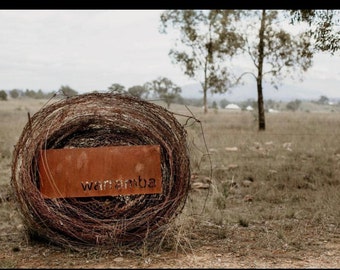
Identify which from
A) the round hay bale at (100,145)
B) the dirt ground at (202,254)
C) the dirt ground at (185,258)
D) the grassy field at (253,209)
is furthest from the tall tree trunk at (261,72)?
the round hay bale at (100,145)

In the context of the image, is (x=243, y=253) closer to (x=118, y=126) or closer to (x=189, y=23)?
(x=118, y=126)

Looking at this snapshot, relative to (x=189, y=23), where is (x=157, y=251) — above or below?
below

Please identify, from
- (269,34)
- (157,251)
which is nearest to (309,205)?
(157,251)

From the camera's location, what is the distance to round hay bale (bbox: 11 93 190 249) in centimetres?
456

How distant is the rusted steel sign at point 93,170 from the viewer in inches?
180

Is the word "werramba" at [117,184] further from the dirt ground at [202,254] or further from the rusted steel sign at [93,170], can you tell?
the dirt ground at [202,254]

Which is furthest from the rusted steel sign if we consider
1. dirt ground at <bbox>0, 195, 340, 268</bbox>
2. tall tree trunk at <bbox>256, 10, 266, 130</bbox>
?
tall tree trunk at <bbox>256, 10, 266, 130</bbox>

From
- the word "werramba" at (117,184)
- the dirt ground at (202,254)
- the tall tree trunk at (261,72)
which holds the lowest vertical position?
the dirt ground at (202,254)

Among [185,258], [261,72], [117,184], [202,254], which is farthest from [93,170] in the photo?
[261,72]

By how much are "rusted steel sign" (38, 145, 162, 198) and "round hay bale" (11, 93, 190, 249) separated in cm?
10

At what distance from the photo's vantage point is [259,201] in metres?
7.26

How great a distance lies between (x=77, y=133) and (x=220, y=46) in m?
19.3

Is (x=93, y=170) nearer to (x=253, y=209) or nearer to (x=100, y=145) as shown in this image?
(x=100, y=145)

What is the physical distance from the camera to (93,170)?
4.59 m
